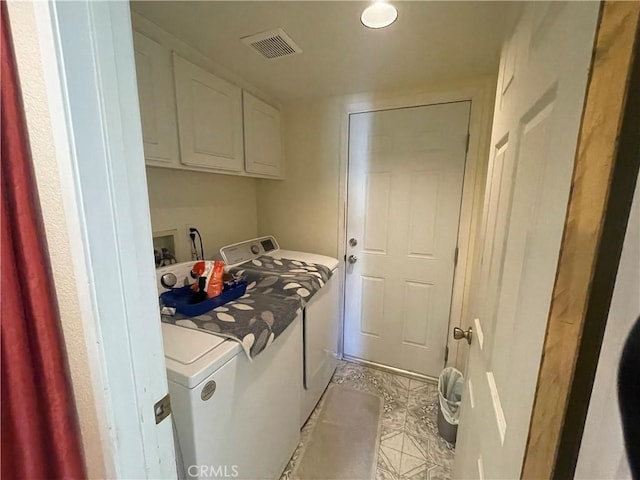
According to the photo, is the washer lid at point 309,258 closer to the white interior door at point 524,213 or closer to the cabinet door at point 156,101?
the cabinet door at point 156,101

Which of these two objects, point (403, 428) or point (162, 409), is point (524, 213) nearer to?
point (162, 409)

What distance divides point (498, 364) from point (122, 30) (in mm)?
1068

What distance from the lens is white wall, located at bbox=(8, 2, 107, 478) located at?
1.50ft

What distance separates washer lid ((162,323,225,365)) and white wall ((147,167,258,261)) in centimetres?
76

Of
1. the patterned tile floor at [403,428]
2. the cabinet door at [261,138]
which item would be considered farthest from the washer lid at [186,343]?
the cabinet door at [261,138]

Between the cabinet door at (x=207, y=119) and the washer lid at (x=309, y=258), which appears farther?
the washer lid at (x=309, y=258)

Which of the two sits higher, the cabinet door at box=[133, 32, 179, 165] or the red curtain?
the cabinet door at box=[133, 32, 179, 165]

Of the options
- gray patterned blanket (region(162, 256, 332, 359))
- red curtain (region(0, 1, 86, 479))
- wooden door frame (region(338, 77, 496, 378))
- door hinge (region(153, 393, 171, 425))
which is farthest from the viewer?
wooden door frame (region(338, 77, 496, 378))

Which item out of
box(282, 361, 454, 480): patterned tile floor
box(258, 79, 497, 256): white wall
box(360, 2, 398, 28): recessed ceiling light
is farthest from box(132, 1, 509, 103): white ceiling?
box(282, 361, 454, 480): patterned tile floor

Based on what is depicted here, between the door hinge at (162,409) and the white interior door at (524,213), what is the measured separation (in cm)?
74

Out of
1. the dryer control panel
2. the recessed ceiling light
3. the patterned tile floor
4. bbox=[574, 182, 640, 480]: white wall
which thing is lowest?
the patterned tile floor

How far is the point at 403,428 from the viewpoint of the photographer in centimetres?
171

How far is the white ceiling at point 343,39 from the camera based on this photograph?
3.61 ft

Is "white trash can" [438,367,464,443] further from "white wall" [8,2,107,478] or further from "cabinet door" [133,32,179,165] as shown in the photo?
"cabinet door" [133,32,179,165]
